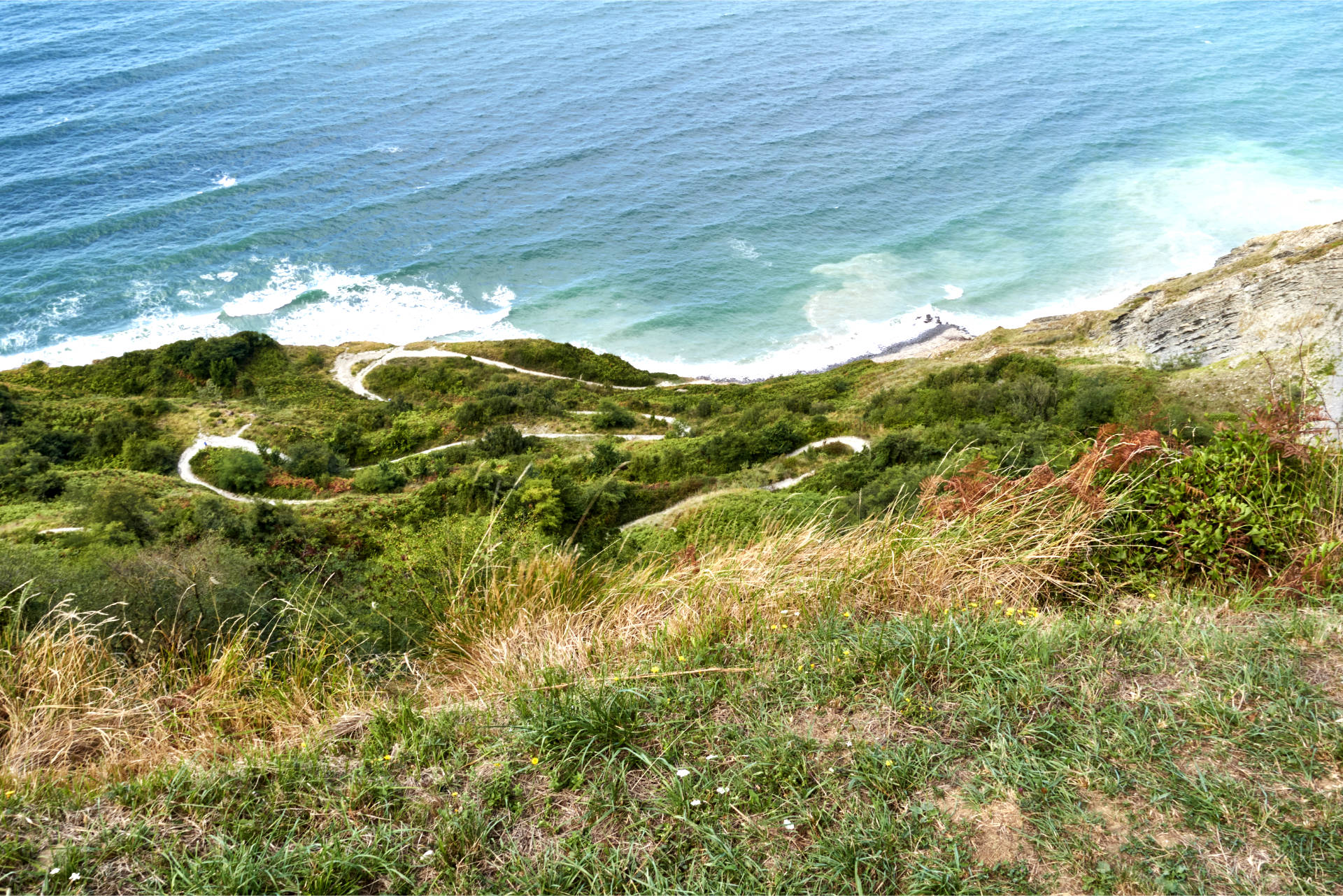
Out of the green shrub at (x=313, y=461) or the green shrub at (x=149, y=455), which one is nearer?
the green shrub at (x=313, y=461)

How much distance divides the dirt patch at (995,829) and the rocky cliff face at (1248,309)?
97.3 ft

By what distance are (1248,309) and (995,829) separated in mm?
37416

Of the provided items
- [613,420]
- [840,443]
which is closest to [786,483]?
[840,443]

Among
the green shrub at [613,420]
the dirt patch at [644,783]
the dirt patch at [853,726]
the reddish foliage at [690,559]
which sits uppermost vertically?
the dirt patch at [644,783]

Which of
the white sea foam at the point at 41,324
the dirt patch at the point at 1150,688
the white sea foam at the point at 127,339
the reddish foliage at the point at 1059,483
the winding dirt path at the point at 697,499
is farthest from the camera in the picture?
the white sea foam at the point at 41,324

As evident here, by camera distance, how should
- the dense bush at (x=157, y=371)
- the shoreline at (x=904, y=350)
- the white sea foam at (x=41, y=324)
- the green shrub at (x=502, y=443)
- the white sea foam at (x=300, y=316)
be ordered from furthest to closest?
the white sea foam at (x=300, y=316) < the white sea foam at (x=41, y=324) < the shoreline at (x=904, y=350) < the dense bush at (x=157, y=371) < the green shrub at (x=502, y=443)

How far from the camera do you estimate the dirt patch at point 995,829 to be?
10.3 feet

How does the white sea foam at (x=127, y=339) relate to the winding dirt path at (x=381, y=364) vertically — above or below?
above

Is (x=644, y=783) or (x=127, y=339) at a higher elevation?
(x=644, y=783)

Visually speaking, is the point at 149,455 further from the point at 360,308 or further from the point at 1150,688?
the point at 1150,688

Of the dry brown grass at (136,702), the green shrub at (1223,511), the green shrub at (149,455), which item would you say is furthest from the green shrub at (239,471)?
the green shrub at (1223,511)

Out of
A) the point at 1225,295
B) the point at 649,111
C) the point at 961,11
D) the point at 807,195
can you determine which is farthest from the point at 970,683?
the point at 961,11

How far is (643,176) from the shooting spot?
62969 millimetres

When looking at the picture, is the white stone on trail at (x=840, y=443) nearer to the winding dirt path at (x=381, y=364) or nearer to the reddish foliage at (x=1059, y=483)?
the winding dirt path at (x=381, y=364)
